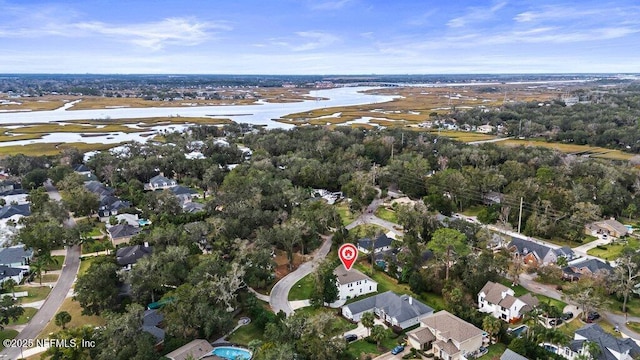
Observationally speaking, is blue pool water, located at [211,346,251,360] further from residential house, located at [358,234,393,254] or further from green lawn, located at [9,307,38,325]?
residential house, located at [358,234,393,254]

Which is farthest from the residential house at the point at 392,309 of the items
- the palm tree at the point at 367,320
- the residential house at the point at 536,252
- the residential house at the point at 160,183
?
the residential house at the point at 160,183

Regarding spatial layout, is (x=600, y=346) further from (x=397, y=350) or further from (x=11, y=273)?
(x=11, y=273)

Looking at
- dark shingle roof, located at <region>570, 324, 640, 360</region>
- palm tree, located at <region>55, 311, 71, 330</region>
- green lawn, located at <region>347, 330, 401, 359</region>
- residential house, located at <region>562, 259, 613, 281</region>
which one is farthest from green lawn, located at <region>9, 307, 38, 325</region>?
residential house, located at <region>562, 259, 613, 281</region>

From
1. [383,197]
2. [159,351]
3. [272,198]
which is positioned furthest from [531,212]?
[159,351]

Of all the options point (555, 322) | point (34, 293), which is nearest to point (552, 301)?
point (555, 322)

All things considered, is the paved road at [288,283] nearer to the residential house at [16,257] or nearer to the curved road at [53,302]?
the curved road at [53,302]

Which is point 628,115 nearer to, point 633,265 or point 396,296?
point 633,265

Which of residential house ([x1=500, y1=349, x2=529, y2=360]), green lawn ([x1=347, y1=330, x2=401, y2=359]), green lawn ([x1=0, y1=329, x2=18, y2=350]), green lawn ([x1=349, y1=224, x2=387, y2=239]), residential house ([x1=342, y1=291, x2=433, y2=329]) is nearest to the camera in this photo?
residential house ([x1=500, y1=349, x2=529, y2=360])
